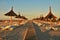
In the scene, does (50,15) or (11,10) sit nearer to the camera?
(50,15)

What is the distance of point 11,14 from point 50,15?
8.67 metres

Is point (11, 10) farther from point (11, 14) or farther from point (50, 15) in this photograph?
point (50, 15)

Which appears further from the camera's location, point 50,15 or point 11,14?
point 11,14

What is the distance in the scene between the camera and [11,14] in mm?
30688

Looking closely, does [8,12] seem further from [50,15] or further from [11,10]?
[50,15]

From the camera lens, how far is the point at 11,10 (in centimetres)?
3116

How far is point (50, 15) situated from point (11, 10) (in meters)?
9.03

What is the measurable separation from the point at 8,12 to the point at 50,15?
31.0 feet

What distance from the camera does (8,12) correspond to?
31.0 meters

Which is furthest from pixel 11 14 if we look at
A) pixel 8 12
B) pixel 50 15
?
pixel 50 15

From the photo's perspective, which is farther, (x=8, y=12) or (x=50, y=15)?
(x=8, y=12)

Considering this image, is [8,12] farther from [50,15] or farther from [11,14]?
[50,15]

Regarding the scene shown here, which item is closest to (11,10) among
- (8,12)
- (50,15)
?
(8,12)
